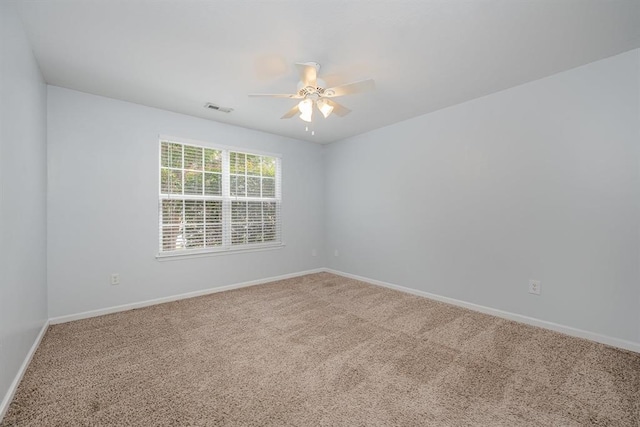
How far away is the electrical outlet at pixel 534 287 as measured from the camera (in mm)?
2758

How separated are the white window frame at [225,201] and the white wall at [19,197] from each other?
1088 mm

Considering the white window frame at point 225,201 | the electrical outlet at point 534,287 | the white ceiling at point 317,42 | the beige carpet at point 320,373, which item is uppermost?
the white ceiling at point 317,42

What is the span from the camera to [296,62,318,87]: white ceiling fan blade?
2.00 meters

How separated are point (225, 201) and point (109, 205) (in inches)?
53.8

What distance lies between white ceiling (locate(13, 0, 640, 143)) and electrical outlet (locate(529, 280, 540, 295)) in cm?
202

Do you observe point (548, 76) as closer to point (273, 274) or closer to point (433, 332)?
point (433, 332)

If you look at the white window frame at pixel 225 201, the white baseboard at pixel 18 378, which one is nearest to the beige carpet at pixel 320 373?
the white baseboard at pixel 18 378

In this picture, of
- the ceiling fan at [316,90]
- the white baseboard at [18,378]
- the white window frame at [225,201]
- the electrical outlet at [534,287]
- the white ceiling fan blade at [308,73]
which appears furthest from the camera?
the white window frame at [225,201]

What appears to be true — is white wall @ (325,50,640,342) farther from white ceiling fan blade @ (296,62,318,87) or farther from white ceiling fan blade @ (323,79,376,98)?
white ceiling fan blade @ (296,62,318,87)

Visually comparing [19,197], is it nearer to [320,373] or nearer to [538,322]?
[320,373]


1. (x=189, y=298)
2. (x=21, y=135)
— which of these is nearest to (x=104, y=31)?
(x=21, y=135)

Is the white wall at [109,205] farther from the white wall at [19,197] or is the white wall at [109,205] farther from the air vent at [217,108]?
the air vent at [217,108]

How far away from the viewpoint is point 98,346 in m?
2.35

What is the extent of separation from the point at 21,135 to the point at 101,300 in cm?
194
